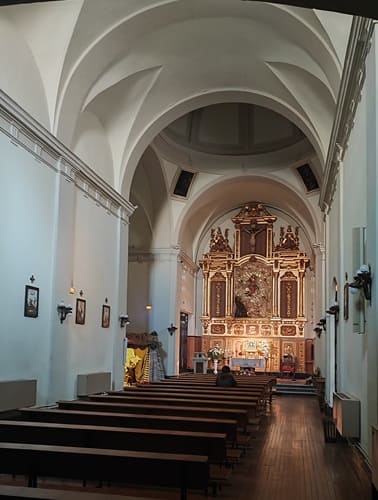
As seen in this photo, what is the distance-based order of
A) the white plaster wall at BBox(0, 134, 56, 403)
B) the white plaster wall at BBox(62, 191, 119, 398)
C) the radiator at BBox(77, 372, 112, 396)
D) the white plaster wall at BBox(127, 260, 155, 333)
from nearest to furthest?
the white plaster wall at BBox(0, 134, 56, 403), the radiator at BBox(77, 372, 112, 396), the white plaster wall at BBox(62, 191, 119, 398), the white plaster wall at BBox(127, 260, 155, 333)

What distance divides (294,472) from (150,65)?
29.6ft

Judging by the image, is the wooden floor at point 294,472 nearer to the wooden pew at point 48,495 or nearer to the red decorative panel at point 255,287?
the wooden pew at point 48,495

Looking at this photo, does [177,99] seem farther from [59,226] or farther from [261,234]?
[261,234]

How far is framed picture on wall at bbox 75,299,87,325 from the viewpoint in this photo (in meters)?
11.7

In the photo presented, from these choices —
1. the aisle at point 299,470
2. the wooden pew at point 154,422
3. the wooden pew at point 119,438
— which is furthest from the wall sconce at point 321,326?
the wooden pew at point 119,438

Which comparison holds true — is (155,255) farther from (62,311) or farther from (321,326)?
(62,311)

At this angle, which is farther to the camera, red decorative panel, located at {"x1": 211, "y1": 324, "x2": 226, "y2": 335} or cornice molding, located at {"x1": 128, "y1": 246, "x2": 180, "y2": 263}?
red decorative panel, located at {"x1": 211, "y1": 324, "x2": 226, "y2": 335}

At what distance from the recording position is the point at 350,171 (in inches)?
377

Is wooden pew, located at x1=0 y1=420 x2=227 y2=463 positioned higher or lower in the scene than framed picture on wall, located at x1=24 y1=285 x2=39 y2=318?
lower

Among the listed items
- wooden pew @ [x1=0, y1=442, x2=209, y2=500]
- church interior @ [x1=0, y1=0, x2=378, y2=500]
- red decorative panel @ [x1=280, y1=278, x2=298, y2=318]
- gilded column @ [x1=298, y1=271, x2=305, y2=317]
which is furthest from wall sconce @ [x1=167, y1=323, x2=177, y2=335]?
wooden pew @ [x1=0, y1=442, x2=209, y2=500]

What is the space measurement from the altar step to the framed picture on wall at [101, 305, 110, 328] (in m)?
8.59

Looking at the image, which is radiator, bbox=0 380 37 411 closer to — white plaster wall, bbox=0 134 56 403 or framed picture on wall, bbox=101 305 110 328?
white plaster wall, bbox=0 134 56 403

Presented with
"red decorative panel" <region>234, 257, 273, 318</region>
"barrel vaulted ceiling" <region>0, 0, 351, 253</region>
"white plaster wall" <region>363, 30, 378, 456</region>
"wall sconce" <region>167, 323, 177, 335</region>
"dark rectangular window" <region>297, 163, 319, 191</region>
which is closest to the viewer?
"white plaster wall" <region>363, 30, 378, 456</region>

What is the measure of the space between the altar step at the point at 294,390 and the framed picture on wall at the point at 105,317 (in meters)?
8.59
